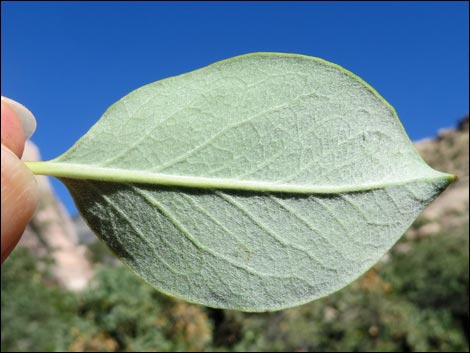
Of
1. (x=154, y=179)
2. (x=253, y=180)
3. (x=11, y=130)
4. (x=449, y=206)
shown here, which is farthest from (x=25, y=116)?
(x=449, y=206)

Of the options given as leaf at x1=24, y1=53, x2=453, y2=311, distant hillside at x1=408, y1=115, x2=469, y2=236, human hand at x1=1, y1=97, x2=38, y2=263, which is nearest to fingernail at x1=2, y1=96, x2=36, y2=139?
human hand at x1=1, y1=97, x2=38, y2=263

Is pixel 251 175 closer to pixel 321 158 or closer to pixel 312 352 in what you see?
pixel 321 158

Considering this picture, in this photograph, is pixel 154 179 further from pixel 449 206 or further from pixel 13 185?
pixel 449 206

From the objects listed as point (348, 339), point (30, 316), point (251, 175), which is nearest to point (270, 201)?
point (251, 175)

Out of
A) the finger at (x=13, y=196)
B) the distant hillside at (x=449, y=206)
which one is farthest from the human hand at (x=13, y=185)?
the distant hillside at (x=449, y=206)

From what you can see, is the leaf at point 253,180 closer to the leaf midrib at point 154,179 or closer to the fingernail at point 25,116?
the leaf midrib at point 154,179

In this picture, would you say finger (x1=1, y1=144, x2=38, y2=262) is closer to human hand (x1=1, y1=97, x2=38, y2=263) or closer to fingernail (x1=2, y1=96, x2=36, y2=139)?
human hand (x1=1, y1=97, x2=38, y2=263)
